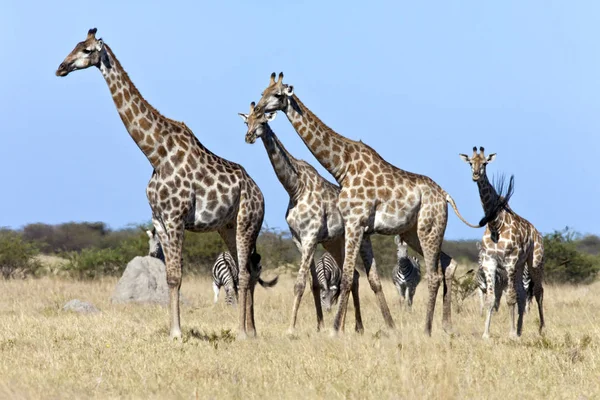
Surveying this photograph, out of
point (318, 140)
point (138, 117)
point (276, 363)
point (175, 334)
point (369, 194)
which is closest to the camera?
point (276, 363)

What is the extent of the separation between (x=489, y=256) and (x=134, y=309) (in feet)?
22.2

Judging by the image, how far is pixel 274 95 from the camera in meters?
12.1

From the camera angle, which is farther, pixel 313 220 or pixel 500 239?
pixel 500 239

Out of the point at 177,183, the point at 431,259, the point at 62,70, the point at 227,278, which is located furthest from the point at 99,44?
the point at 227,278

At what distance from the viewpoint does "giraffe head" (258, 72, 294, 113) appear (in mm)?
11984

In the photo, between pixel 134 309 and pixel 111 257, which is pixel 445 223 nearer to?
pixel 134 309

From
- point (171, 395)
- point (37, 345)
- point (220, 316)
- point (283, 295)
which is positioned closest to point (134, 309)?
point (220, 316)

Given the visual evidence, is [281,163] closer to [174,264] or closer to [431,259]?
[174,264]

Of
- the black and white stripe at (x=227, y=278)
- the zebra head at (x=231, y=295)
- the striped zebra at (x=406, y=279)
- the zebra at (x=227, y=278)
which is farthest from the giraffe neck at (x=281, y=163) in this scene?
the striped zebra at (x=406, y=279)

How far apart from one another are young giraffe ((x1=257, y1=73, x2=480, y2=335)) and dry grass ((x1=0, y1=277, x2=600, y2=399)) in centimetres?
103

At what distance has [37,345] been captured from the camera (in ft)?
35.8

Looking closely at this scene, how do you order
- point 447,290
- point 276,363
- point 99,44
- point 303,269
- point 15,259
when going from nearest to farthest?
point 276,363 < point 99,44 < point 303,269 < point 447,290 < point 15,259

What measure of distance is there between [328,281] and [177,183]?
30.5 feet

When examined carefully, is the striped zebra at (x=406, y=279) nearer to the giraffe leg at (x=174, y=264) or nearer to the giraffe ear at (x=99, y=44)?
the giraffe leg at (x=174, y=264)
